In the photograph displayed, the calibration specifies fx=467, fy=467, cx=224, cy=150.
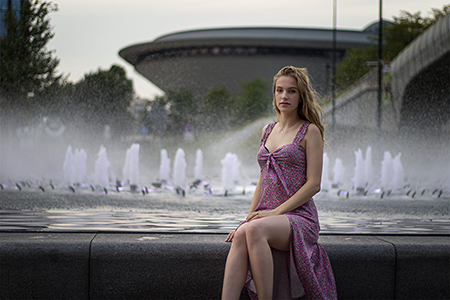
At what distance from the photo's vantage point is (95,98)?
548 inches

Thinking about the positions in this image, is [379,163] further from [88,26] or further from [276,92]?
[276,92]

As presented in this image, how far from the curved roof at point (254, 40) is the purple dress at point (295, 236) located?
30.4 feet

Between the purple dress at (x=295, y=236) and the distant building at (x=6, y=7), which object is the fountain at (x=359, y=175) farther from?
the distant building at (x=6, y=7)

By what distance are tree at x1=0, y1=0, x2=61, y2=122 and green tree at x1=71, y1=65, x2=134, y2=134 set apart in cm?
159

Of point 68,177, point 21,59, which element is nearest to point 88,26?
point 21,59

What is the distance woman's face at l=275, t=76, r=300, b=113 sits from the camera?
2.82 meters

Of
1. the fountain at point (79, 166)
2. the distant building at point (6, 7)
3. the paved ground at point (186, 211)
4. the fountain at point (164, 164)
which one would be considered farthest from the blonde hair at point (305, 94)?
the fountain at point (164, 164)

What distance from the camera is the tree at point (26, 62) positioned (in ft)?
27.9

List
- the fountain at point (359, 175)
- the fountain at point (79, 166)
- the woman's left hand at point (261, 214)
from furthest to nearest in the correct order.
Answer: the fountain at point (79, 166) < the fountain at point (359, 175) < the woman's left hand at point (261, 214)

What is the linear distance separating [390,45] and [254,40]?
5641mm

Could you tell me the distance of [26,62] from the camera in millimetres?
9250

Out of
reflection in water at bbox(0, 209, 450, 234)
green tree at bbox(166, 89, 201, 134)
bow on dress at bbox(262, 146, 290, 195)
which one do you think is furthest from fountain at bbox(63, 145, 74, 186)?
bow on dress at bbox(262, 146, 290, 195)

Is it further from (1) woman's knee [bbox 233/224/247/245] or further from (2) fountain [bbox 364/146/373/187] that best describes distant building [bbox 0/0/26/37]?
(2) fountain [bbox 364/146/373/187]

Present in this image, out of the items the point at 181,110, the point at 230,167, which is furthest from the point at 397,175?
the point at 181,110
